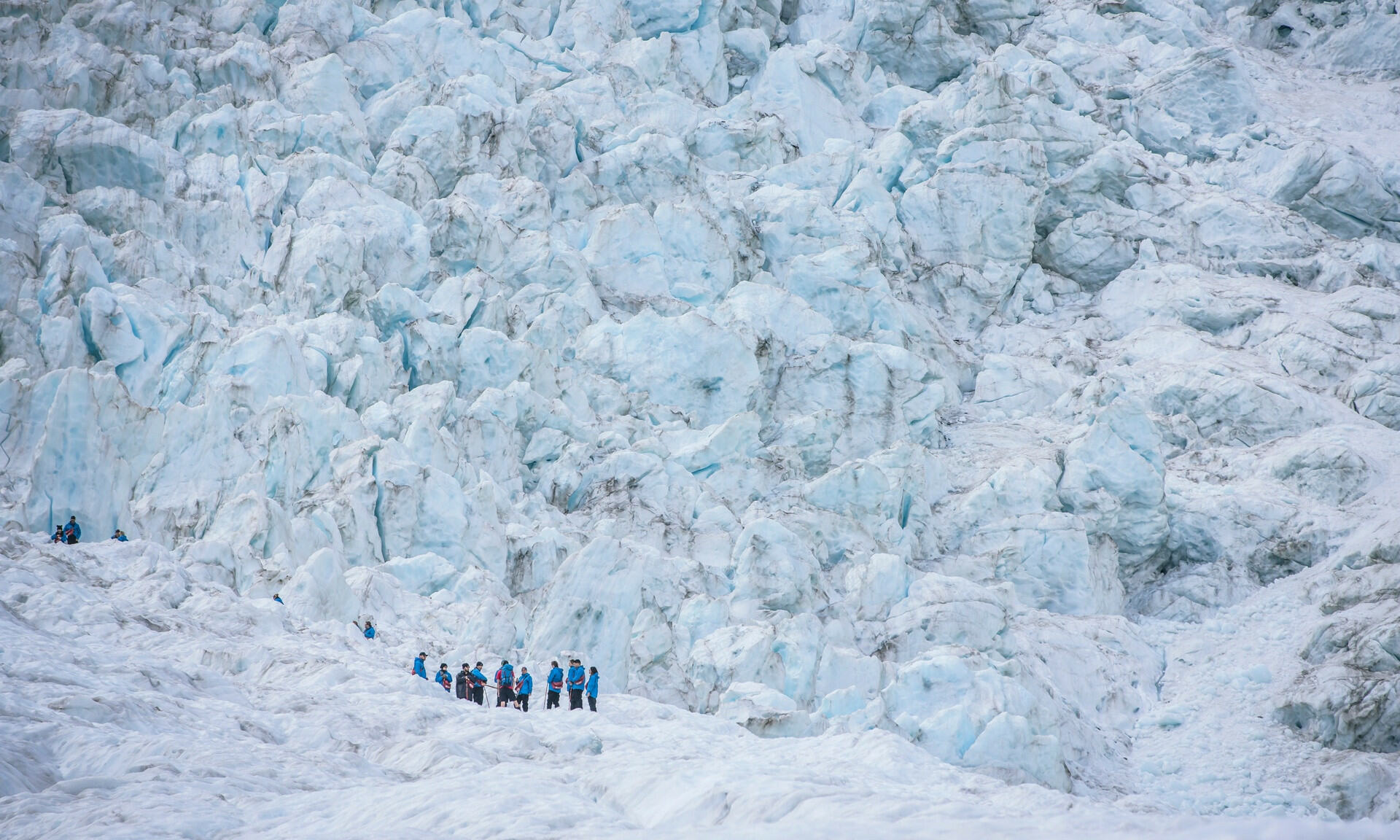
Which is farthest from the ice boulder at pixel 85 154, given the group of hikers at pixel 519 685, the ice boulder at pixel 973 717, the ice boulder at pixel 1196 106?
the ice boulder at pixel 1196 106

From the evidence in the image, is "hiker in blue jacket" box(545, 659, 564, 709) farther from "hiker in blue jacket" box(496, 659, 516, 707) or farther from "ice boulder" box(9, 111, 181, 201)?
"ice boulder" box(9, 111, 181, 201)

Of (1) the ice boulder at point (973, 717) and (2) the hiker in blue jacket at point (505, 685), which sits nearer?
(2) the hiker in blue jacket at point (505, 685)

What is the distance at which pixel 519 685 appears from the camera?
16.4 m

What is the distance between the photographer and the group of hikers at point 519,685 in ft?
53.0

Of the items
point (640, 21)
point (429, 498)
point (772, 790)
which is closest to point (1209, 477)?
point (429, 498)

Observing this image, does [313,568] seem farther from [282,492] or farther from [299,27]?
[299,27]

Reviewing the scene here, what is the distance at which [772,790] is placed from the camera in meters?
9.13

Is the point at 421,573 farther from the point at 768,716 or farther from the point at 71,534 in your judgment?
the point at 768,716

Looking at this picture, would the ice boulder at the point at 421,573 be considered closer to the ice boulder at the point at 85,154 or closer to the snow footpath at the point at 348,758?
the snow footpath at the point at 348,758

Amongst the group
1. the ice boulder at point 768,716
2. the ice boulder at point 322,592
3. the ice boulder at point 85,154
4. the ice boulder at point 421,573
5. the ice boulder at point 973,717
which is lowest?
the ice boulder at point 973,717

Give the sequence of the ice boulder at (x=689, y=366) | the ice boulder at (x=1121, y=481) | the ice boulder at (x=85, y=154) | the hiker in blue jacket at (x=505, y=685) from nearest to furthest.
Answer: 1. the hiker in blue jacket at (x=505, y=685)
2. the ice boulder at (x=1121, y=481)
3. the ice boulder at (x=689, y=366)
4. the ice boulder at (x=85, y=154)

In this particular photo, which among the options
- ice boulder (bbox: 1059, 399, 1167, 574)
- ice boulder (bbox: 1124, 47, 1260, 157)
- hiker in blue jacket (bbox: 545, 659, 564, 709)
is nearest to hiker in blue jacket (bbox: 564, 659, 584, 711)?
hiker in blue jacket (bbox: 545, 659, 564, 709)

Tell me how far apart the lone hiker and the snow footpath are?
510 mm

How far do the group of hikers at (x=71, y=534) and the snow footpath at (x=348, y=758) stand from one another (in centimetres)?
277
